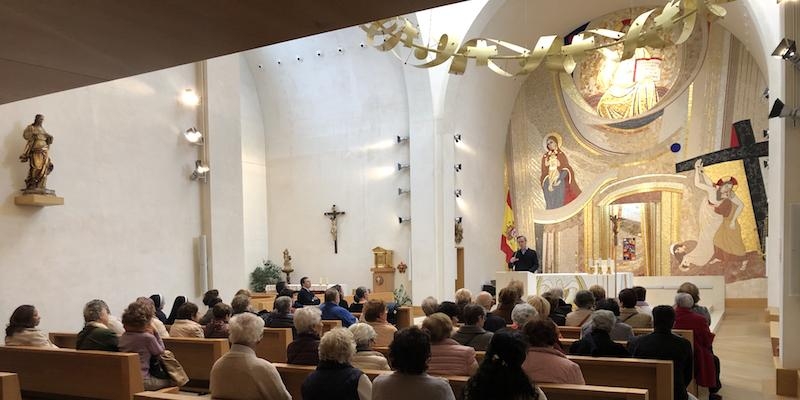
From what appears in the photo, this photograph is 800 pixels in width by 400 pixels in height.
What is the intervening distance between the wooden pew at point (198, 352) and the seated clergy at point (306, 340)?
1.25 metres

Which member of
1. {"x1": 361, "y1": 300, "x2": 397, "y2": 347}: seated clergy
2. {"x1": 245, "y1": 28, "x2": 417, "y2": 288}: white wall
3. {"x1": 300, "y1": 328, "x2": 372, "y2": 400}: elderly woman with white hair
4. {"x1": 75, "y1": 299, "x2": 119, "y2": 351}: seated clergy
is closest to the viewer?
{"x1": 300, "y1": 328, "x2": 372, "y2": 400}: elderly woman with white hair

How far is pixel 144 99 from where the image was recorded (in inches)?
371

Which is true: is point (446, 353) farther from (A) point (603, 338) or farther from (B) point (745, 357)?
(B) point (745, 357)

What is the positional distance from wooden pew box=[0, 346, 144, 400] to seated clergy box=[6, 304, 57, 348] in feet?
0.54

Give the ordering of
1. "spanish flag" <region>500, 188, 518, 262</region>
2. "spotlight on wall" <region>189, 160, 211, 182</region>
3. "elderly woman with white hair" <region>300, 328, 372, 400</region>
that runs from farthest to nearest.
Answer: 1. "spanish flag" <region>500, 188, 518, 262</region>
2. "spotlight on wall" <region>189, 160, 211, 182</region>
3. "elderly woman with white hair" <region>300, 328, 372, 400</region>

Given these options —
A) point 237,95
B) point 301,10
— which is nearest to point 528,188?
point 237,95

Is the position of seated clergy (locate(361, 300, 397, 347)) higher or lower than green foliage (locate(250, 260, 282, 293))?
higher

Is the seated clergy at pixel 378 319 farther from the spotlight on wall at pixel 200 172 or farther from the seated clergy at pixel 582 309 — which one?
the spotlight on wall at pixel 200 172

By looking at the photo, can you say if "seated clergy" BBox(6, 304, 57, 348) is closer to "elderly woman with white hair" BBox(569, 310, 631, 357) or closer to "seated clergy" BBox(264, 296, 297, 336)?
"seated clergy" BBox(264, 296, 297, 336)

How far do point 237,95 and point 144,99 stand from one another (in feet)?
5.62

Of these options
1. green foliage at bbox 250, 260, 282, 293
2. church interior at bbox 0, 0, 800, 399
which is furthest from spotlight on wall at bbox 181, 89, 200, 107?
green foliage at bbox 250, 260, 282, 293

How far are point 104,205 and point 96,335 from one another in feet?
14.6

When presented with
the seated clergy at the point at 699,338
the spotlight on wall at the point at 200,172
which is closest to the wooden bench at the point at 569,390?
the seated clergy at the point at 699,338

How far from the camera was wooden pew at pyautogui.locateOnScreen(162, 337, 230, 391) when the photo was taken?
5387 millimetres
